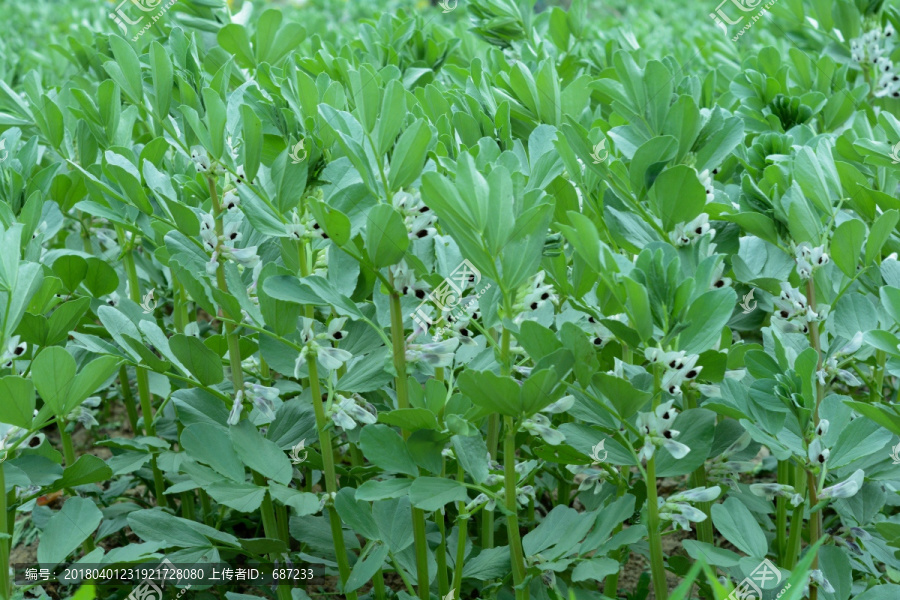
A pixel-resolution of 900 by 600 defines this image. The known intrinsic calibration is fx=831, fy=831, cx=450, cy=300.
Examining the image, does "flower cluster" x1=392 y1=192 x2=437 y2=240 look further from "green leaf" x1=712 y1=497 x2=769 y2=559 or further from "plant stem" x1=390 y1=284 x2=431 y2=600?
"green leaf" x1=712 y1=497 x2=769 y2=559

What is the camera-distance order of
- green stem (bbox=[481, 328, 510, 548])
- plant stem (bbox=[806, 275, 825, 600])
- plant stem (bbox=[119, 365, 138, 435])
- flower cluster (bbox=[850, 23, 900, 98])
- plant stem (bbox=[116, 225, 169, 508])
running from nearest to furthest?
1. plant stem (bbox=[806, 275, 825, 600])
2. green stem (bbox=[481, 328, 510, 548])
3. plant stem (bbox=[116, 225, 169, 508])
4. plant stem (bbox=[119, 365, 138, 435])
5. flower cluster (bbox=[850, 23, 900, 98])

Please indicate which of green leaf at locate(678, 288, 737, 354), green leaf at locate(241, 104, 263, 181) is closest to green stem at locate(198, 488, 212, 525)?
green leaf at locate(241, 104, 263, 181)

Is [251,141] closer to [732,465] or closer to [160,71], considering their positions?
[160,71]

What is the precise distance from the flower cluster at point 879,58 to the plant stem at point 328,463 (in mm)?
1834

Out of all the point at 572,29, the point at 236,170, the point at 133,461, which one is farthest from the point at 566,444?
the point at 572,29

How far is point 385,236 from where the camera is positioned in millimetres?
1220

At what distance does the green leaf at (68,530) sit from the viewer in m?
1.40

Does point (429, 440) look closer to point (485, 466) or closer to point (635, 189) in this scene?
point (485, 466)

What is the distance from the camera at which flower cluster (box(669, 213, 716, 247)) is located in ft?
4.44

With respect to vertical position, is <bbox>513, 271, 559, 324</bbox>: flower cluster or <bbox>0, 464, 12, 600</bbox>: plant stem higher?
<bbox>513, 271, 559, 324</bbox>: flower cluster

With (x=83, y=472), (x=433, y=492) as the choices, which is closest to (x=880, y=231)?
(x=433, y=492)

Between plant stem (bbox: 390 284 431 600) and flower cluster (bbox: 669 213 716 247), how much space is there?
0.47m

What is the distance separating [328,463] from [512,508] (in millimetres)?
353

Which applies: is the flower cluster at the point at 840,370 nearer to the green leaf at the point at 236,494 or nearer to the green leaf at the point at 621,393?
the green leaf at the point at 621,393
